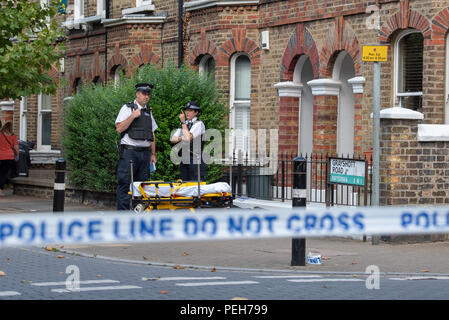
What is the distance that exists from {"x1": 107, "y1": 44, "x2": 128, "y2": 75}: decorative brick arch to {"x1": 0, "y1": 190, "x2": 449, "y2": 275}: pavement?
41.3 feet

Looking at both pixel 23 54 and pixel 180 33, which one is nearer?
pixel 23 54

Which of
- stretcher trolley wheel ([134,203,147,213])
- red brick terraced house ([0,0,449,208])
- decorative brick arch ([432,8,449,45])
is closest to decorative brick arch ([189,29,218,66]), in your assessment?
red brick terraced house ([0,0,449,208])

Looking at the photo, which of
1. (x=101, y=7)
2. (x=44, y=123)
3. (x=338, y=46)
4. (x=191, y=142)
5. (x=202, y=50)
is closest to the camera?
(x=191, y=142)

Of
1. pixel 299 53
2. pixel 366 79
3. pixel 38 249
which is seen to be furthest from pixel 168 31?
pixel 38 249

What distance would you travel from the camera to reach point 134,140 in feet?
47.1

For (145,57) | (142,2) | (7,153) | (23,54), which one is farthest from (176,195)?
(142,2)

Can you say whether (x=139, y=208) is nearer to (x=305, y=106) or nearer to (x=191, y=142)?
(x=191, y=142)

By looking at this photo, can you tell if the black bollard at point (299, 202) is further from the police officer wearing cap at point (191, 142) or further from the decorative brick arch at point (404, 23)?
the decorative brick arch at point (404, 23)

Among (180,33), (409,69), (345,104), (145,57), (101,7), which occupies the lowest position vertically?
(345,104)

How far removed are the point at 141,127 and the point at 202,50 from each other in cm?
885

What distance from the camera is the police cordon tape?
21.8ft

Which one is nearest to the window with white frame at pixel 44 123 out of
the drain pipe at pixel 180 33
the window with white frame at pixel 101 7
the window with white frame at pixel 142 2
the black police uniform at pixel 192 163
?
the window with white frame at pixel 101 7

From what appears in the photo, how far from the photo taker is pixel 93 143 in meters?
19.2

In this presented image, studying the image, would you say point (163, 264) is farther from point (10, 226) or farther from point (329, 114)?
point (329, 114)
